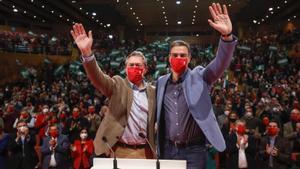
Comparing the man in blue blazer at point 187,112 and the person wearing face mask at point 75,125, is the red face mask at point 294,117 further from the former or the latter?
the man in blue blazer at point 187,112

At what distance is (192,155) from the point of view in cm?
288

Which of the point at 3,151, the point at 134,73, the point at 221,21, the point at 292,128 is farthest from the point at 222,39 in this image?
the point at 292,128

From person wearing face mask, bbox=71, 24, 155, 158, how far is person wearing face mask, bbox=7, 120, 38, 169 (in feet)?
16.6

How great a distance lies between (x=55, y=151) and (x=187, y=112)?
528 cm

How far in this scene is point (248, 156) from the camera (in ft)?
24.5

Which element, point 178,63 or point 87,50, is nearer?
point 87,50

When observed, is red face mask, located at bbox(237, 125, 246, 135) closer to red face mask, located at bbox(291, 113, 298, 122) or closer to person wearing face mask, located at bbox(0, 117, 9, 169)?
red face mask, located at bbox(291, 113, 298, 122)

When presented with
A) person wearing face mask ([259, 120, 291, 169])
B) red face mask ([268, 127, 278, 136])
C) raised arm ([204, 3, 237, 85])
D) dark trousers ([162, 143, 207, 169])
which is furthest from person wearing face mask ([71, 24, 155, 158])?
red face mask ([268, 127, 278, 136])

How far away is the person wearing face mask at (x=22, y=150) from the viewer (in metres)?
7.70

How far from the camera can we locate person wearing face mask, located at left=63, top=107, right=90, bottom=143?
8344 mm

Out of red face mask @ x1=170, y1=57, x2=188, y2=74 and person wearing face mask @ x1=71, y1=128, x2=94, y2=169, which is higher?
red face mask @ x1=170, y1=57, x2=188, y2=74

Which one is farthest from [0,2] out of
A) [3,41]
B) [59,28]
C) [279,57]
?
[279,57]

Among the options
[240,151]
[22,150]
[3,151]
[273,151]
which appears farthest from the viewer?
[22,150]

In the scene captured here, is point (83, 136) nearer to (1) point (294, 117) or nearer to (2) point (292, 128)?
(2) point (292, 128)
